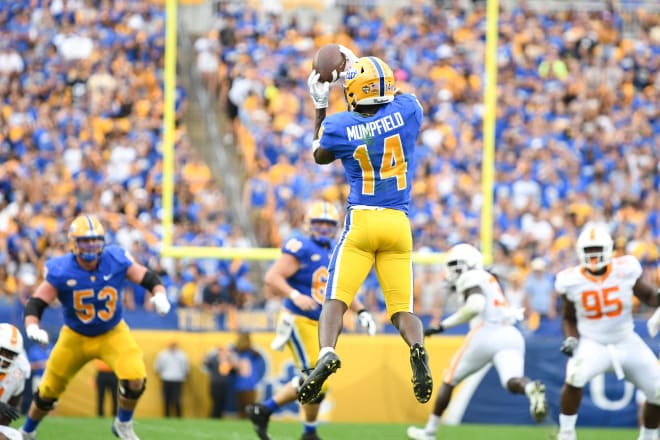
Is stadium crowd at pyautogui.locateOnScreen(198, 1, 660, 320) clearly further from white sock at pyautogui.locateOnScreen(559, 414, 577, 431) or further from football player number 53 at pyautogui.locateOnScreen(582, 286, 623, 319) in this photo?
white sock at pyautogui.locateOnScreen(559, 414, 577, 431)

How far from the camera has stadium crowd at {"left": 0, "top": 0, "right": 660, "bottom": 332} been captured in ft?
47.8

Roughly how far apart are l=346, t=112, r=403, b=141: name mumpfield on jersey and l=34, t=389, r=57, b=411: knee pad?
3307 mm

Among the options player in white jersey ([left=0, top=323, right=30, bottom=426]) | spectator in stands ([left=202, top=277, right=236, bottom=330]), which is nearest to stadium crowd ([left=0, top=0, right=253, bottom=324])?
spectator in stands ([left=202, top=277, right=236, bottom=330])

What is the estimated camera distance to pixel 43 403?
8562mm

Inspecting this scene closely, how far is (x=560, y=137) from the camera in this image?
16828 mm

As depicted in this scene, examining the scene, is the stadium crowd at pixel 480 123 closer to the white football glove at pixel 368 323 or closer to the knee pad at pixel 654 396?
the knee pad at pixel 654 396

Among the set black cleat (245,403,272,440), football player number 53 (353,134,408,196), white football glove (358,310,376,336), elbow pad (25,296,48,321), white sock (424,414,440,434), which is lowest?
white sock (424,414,440,434)

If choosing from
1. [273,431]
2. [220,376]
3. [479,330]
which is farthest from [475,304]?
[220,376]

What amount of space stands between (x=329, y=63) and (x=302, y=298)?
2.73m

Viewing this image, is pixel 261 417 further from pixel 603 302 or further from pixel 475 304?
pixel 603 302

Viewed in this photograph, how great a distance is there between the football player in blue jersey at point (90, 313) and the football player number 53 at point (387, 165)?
7.23 feet

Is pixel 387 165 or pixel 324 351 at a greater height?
pixel 387 165

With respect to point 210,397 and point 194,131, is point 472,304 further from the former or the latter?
point 194,131

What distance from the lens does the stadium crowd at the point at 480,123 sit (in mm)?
14906
